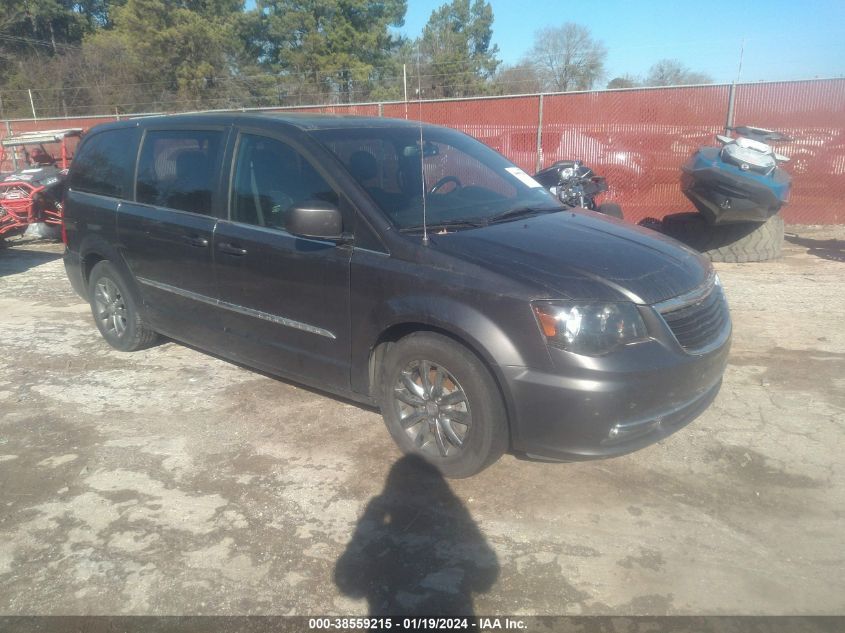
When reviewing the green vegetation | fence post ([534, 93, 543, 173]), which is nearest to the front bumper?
fence post ([534, 93, 543, 173])

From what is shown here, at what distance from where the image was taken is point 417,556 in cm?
284

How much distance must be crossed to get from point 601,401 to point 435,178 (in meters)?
1.79

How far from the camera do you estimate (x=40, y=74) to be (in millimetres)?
34375

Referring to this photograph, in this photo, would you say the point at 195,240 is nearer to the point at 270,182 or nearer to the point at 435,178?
the point at 270,182

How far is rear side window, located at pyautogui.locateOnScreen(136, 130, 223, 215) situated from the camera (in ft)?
13.9

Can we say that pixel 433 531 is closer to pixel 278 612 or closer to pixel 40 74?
pixel 278 612

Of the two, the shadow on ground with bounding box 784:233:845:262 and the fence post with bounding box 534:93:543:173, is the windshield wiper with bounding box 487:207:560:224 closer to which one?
the shadow on ground with bounding box 784:233:845:262

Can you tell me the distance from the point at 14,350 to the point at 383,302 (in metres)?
4.11

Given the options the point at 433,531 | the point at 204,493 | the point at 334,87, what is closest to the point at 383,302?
the point at 433,531

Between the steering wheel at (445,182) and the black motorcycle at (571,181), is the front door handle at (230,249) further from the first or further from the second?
the black motorcycle at (571,181)

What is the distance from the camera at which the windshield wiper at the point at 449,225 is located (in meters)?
3.41

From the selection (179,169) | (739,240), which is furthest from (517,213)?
(739,240)

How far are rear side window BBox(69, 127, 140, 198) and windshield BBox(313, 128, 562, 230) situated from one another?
2024mm

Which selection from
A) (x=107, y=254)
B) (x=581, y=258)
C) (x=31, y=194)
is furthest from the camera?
(x=31, y=194)
